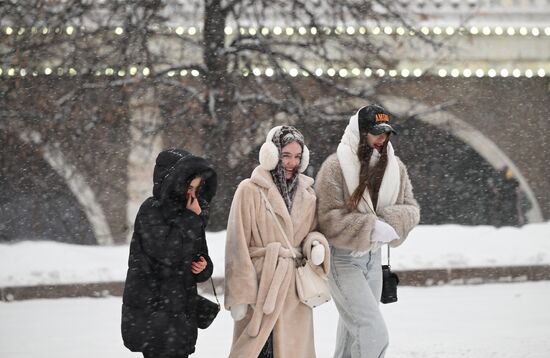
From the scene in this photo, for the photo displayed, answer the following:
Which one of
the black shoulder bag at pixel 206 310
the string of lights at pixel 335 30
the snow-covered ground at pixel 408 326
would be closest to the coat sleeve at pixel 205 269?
the black shoulder bag at pixel 206 310

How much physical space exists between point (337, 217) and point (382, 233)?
0.28m

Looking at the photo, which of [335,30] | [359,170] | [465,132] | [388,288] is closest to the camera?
[359,170]

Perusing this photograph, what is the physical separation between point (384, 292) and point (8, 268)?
21.9ft

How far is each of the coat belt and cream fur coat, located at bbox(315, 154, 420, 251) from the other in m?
0.34

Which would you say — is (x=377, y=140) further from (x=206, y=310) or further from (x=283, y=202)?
(x=206, y=310)

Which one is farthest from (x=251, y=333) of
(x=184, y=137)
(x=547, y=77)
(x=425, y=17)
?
(x=547, y=77)

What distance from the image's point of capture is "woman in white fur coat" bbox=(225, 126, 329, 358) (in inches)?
213

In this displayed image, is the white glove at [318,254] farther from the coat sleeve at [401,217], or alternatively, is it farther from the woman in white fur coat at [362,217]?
the coat sleeve at [401,217]

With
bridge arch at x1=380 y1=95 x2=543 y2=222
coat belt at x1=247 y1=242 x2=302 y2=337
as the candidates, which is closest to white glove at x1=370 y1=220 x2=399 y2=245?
coat belt at x1=247 y1=242 x2=302 y2=337

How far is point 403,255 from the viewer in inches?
480

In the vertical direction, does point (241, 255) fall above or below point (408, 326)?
above

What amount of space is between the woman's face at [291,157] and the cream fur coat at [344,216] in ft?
0.83

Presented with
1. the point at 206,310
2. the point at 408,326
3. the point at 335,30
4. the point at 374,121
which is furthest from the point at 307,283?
the point at 335,30

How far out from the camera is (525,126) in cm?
1511
